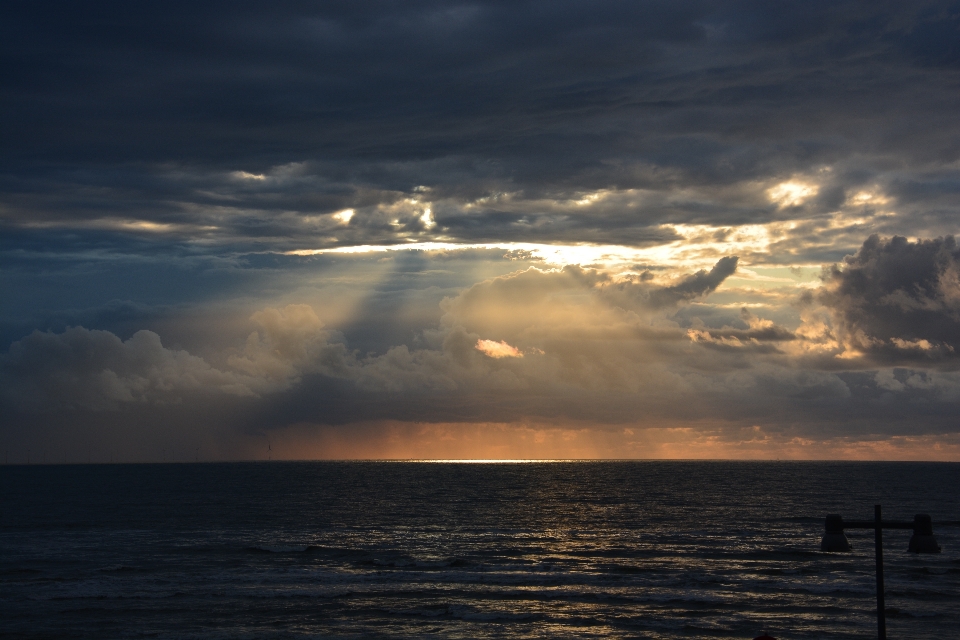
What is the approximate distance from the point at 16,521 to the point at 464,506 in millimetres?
59522

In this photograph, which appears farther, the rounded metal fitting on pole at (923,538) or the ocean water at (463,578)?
the ocean water at (463,578)

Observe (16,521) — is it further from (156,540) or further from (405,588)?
(405,588)

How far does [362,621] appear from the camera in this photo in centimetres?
4281

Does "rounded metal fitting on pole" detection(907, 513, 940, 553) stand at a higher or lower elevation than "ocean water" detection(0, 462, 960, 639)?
higher

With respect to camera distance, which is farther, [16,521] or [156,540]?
[16,521]

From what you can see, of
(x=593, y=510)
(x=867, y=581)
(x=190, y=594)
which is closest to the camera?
(x=190, y=594)

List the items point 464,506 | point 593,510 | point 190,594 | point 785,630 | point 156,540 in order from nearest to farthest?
point 785,630 < point 190,594 < point 156,540 < point 593,510 < point 464,506

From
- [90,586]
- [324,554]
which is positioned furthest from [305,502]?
[90,586]

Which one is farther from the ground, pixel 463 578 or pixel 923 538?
pixel 923 538

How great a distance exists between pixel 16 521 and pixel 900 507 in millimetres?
125618

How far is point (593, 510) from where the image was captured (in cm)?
11431

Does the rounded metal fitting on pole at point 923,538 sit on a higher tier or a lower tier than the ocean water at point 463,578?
higher

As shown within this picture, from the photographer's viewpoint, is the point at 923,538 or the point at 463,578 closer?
the point at 923,538

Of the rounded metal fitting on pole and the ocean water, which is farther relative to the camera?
the ocean water
